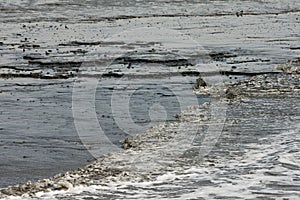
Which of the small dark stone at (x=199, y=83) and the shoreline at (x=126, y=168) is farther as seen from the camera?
the small dark stone at (x=199, y=83)

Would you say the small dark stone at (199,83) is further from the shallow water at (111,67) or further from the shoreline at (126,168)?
the shoreline at (126,168)

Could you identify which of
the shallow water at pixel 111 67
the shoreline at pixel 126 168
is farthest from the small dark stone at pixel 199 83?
the shoreline at pixel 126 168

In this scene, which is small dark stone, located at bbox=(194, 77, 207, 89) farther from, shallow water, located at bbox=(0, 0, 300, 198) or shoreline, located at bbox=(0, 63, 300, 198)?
shoreline, located at bbox=(0, 63, 300, 198)

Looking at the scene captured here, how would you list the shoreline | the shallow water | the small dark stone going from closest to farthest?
the shoreline
the shallow water
the small dark stone

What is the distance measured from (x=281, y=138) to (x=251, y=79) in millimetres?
6258

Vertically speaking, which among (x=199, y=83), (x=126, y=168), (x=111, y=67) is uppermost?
(x=111, y=67)

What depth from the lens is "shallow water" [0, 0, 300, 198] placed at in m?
10.1

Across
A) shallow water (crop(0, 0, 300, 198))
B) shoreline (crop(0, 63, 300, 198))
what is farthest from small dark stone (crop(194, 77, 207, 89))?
shoreline (crop(0, 63, 300, 198))

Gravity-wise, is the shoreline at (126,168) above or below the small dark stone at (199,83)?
below

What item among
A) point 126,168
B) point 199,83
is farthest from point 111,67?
point 126,168

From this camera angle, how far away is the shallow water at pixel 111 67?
33.0 ft

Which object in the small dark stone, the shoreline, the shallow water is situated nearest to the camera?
the shoreline

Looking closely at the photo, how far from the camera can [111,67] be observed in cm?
1908

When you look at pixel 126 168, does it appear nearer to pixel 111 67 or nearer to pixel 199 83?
pixel 199 83
